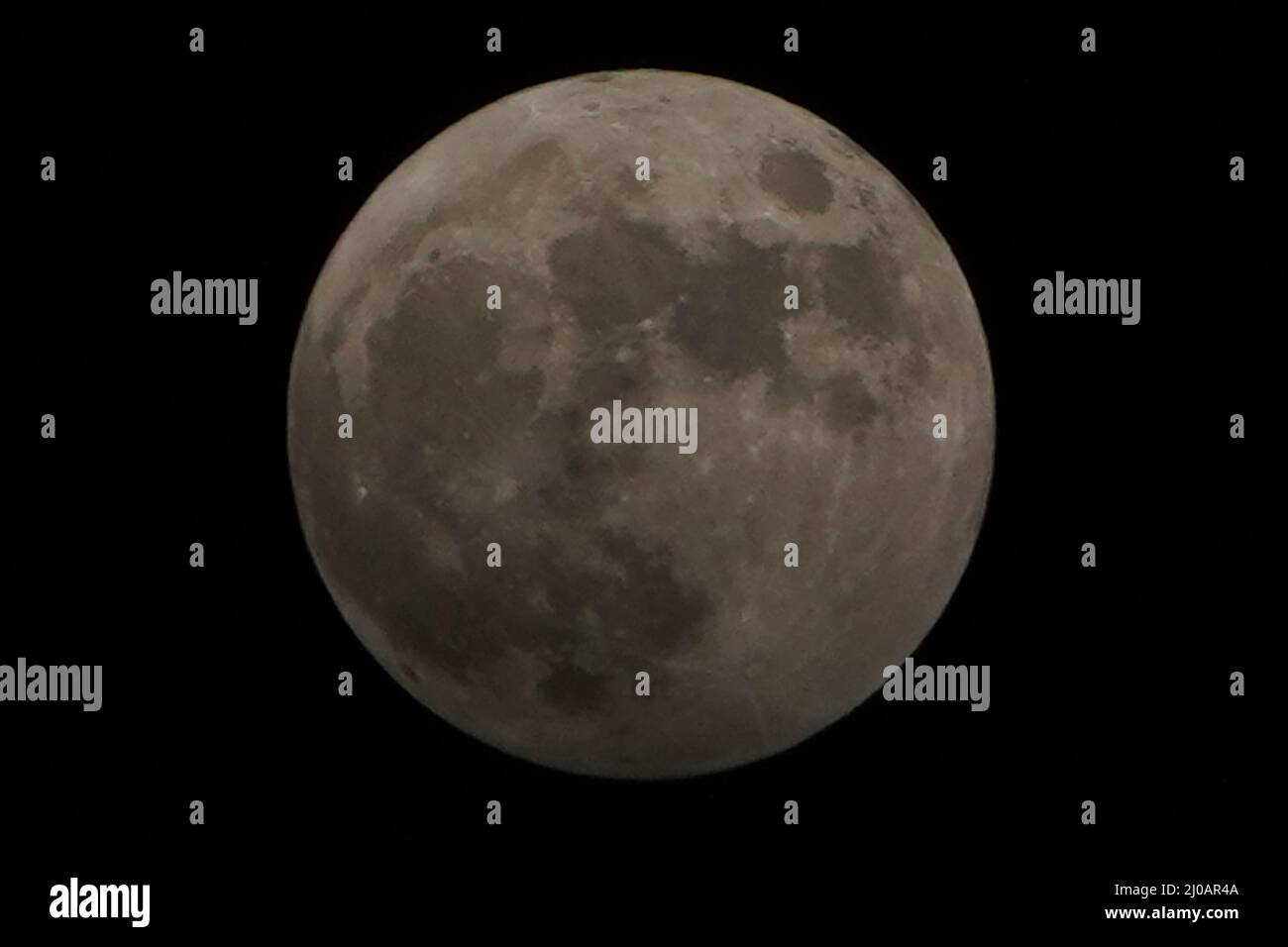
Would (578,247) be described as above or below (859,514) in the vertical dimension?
above

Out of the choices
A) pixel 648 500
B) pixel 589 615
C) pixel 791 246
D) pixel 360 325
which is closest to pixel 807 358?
pixel 791 246

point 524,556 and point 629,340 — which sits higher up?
point 629,340

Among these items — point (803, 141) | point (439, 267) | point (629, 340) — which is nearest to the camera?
point (629, 340)

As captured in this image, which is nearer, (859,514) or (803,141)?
(859,514)

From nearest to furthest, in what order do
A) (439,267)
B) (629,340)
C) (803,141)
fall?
(629,340) → (439,267) → (803,141)

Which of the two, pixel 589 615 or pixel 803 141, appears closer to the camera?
pixel 589 615

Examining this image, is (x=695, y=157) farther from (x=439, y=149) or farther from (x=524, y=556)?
(x=524, y=556)

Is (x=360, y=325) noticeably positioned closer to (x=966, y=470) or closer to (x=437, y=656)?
(x=437, y=656)

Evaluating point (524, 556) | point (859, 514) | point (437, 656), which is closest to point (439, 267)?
point (524, 556)

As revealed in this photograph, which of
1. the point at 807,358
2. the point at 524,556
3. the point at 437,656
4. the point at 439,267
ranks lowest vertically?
the point at 437,656
